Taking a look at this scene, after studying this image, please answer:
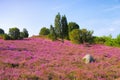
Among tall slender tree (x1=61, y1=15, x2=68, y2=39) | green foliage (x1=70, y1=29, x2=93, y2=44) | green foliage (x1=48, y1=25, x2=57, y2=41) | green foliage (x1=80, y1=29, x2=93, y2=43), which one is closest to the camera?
green foliage (x1=70, y1=29, x2=93, y2=44)

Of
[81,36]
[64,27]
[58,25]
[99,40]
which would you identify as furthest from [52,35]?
[99,40]

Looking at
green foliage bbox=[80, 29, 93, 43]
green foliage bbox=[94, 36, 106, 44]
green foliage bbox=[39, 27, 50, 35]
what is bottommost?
green foliage bbox=[94, 36, 106, 44]

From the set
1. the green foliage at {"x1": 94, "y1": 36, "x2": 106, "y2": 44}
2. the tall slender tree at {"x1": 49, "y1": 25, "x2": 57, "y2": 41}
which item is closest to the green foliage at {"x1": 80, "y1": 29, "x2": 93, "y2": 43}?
the tall slender tree at {"x1": 49, "y1": 25, "x2": 57, "y2": 41}

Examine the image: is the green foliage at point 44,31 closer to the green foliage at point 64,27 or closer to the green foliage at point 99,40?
the green foliage at point 64,27

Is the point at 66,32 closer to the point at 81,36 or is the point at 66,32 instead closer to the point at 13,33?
the point at 81,36

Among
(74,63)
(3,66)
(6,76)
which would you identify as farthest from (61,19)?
(6,76)

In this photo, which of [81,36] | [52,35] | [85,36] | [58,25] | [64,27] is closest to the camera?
[81,36]

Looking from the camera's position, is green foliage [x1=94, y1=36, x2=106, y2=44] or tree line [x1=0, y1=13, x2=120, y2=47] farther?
green foliage [x1=94, y1=36, x2=106, y2=44]

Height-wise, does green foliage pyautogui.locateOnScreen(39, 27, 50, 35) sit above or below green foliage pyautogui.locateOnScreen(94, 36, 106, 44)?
above

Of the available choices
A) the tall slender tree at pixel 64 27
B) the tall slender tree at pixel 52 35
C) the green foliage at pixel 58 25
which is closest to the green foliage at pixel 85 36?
the tall slender tree at pixel 52 35

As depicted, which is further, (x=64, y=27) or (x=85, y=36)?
(x=64, y=27)

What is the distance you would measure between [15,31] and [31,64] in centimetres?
3783

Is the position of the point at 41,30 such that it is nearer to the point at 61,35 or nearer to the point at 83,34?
the point at 61,35

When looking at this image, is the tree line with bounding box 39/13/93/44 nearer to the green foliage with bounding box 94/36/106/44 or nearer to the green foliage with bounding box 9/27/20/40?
the green foliage with bounding box 94/36/106/44
